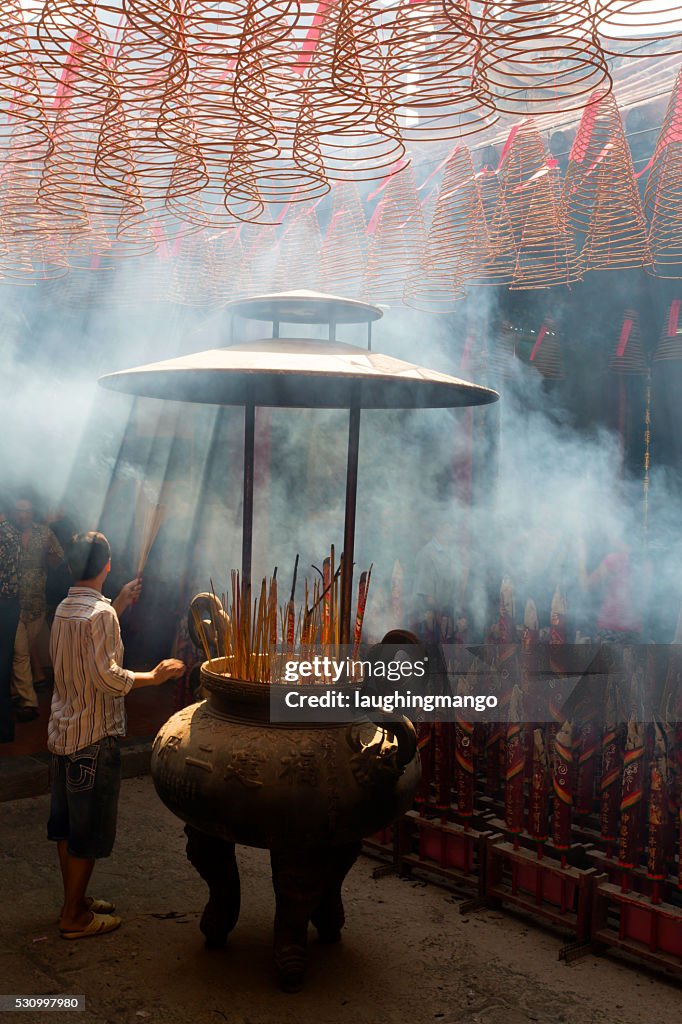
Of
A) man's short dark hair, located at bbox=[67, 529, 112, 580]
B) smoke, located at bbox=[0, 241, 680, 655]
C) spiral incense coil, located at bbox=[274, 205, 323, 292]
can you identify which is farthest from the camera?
spiral incense coil, located at bbox=[274, 205, 323, 292]

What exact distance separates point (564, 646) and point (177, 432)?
14.9 feet

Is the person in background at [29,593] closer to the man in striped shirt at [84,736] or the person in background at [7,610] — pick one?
the person in background at [7,610]

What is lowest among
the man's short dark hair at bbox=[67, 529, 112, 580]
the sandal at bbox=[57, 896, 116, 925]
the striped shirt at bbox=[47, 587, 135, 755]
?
the sandal at bbox=[57, 896, 116, 925]

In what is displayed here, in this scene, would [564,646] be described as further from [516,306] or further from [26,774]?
[26,774]

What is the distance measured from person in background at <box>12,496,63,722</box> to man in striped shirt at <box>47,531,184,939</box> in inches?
119

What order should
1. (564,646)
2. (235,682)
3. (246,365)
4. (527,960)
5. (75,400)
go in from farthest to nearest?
(75,400), (564,646), (527,960), (235,682), (246,365)

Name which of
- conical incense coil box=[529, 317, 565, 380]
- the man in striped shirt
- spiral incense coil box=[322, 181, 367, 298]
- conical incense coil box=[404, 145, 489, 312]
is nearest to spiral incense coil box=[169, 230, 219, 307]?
Answer: spiral incense coil box=[322, 181, 367, 298]

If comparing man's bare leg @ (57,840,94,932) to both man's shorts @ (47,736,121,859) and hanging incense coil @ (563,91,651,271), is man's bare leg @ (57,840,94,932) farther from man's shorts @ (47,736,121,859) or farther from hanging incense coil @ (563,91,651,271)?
hanging incense coil @ (563,91,651,271)

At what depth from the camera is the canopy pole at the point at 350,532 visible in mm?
4090

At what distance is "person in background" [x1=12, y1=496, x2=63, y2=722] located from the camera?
7.21 metres

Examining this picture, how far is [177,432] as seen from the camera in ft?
26.6

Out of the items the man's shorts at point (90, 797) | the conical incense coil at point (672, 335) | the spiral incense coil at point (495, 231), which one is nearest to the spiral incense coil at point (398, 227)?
the spiral incense coil at point (495, 231)

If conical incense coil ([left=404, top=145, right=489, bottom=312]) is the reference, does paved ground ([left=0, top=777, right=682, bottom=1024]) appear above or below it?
below

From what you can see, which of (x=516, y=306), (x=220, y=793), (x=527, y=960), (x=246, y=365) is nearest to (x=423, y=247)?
(x=516, y=306)
